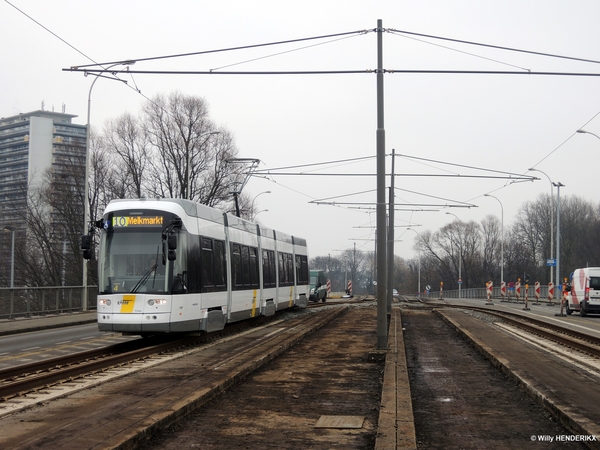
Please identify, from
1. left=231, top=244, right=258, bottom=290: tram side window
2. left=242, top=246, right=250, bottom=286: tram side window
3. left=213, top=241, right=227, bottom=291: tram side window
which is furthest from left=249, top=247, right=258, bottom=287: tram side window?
left=213, top=241, right=227, bottom=291: tram side window

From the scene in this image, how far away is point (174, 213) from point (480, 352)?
7390 mm

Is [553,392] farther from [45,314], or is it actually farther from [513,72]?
[45,314]

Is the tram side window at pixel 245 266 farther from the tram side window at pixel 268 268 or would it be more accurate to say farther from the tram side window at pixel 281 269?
the tram side window at pixel 281 269

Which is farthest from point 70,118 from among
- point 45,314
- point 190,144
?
point 45,314

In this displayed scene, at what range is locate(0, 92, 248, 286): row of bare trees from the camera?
5044 centimetres

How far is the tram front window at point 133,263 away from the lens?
16.6 meters

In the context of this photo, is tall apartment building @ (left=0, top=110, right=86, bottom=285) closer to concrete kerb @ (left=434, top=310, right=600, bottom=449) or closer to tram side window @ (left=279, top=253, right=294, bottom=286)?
tram side window @ (left=279, top=253, right=294, bottom=286)

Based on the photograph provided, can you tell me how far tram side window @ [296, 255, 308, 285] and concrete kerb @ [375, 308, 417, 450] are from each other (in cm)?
2104

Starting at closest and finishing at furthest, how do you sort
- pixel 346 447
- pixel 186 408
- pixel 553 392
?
pixel 346 447, pixel 186 408, pixel 553 392

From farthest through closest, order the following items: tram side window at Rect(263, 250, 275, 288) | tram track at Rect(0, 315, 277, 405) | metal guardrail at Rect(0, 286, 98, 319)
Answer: metal guardrail at Rect(0, 286, 98, 319), tram side window at Rect(263, 250, 275, 288), tram track at Rect(0, 315, 277, 405)

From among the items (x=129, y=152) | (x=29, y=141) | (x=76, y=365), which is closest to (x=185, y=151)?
(x=129, y=152)

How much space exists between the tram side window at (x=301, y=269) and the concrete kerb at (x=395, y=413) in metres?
21.0

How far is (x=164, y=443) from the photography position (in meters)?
7.15

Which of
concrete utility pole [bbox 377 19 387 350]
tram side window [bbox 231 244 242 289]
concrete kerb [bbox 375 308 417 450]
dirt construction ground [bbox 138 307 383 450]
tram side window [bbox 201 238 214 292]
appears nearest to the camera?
concrete kerb [bbox 375 308 417 450]
